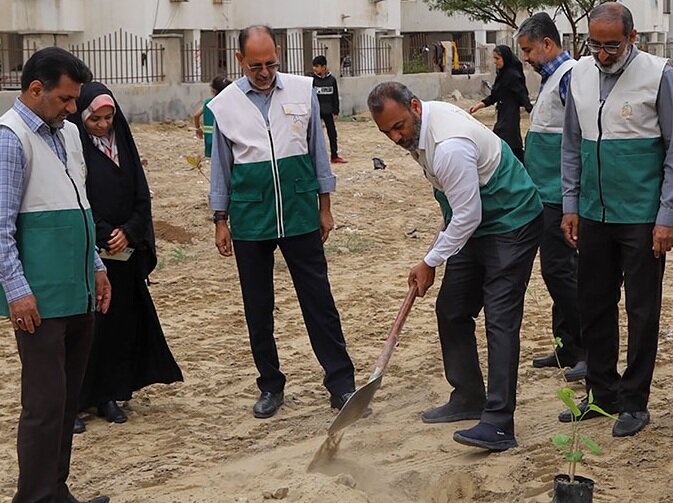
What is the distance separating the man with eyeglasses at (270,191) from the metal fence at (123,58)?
57.0 ft

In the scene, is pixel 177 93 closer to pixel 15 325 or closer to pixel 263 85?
pixel 263 85

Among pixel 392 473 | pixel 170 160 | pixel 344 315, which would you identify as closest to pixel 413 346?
pixel 344 315

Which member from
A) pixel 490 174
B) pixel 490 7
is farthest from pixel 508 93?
pixel 490 7

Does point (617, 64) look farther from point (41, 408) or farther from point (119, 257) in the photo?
point (41, 408)

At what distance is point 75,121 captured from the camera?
5.82 m

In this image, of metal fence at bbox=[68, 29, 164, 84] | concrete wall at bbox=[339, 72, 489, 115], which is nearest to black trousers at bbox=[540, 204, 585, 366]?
metal fence at bbox=[68, 29, 164, 84]

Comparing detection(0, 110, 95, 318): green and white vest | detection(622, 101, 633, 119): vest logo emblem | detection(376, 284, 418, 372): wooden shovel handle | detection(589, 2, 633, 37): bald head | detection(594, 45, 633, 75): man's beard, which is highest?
detection(589, 2, 633, 37): bald head

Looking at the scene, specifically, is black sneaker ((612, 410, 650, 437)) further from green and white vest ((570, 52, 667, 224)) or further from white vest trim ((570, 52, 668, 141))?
white vest trim ((570, 52, 668, 141))

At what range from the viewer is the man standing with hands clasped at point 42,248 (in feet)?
14.4

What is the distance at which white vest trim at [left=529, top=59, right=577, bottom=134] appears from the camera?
6605mm

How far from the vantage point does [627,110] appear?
545 cm

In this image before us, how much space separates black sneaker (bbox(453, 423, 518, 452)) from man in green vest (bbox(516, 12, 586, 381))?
1.29m

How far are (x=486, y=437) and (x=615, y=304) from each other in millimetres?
978

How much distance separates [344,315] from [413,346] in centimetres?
101
